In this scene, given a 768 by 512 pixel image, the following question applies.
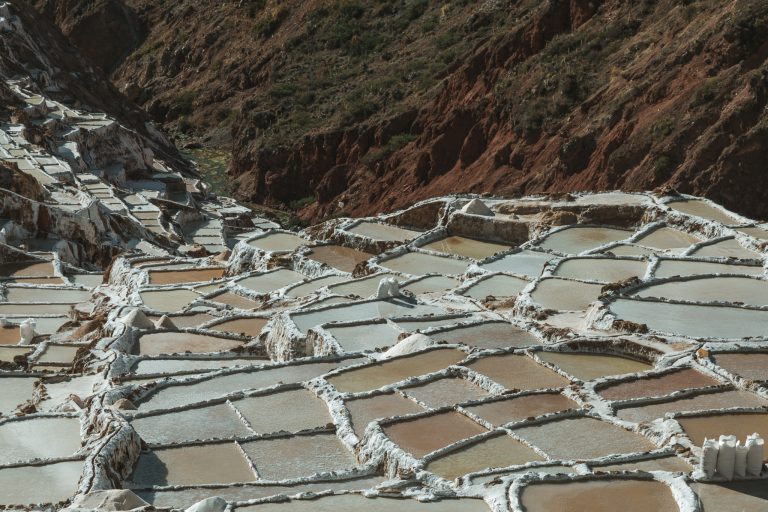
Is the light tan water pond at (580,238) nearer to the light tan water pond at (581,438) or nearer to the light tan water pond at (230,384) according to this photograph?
the light tan water pond at (230,384)

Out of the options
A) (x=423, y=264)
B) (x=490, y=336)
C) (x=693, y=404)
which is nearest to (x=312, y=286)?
(x=423, y=264)

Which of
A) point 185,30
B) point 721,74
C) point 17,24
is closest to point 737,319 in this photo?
point 721,74

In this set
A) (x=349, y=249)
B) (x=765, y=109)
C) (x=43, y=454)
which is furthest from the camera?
(x=765, y=109)

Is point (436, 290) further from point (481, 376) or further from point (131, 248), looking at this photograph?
point (131, 248)

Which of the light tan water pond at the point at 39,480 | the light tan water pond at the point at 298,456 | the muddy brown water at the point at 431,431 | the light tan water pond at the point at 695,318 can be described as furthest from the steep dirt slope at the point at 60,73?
the muddy brown water at the point at 431,431

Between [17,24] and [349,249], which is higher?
[17,24]

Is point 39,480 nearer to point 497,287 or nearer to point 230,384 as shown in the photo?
point 230,384
